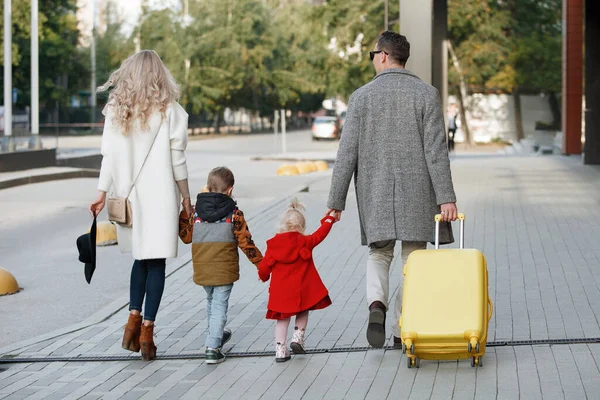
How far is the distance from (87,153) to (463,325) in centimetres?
2953

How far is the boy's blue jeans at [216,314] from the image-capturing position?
6.82 metres

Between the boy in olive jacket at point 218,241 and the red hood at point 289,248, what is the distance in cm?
17

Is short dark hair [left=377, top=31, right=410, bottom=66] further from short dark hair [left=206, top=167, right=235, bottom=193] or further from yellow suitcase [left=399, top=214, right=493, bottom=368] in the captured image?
short dark hair [left=206, top=167, right=235, bottom=193]

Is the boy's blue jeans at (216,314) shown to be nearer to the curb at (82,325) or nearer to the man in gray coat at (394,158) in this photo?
the man in gray coat at (394,158)

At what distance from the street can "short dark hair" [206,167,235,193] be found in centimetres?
249

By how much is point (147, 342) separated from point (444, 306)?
1762 mm

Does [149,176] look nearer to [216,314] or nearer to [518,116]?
[216,314]

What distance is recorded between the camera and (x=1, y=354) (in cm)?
738

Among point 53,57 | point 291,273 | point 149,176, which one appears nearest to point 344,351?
point 291,273

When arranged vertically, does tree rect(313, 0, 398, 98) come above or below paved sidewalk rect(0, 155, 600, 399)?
above

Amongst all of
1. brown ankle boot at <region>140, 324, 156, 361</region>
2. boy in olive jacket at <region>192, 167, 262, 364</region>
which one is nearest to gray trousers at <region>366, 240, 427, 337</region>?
boy in olive jacket at <region>192, 167, 262, 364</region>

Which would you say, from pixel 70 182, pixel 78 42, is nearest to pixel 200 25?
pixel 78 42

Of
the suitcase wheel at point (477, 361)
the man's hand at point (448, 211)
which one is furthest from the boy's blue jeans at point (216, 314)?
the suitcase wheel at point (477, 361)

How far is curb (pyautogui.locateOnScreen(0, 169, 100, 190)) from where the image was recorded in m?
24.2
